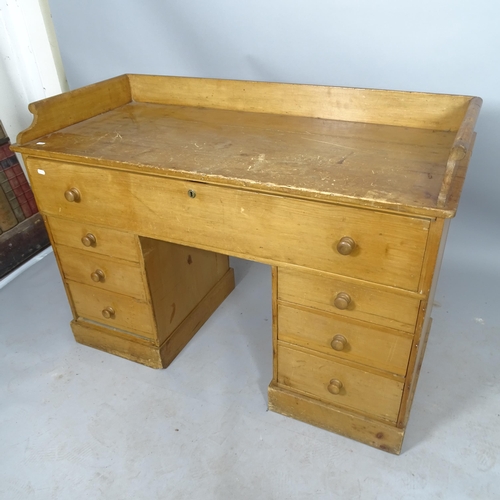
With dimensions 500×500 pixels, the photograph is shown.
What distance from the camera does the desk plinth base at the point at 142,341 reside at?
6.03 feet

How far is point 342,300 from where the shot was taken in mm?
1306

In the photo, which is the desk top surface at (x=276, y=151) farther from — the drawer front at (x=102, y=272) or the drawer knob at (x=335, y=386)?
the drawer knob at (x=335, y=386)

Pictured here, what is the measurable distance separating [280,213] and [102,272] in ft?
2.69

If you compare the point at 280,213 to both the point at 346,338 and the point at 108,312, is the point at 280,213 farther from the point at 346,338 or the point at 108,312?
the point at 108,312

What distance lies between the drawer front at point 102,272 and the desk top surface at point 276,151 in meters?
0.42

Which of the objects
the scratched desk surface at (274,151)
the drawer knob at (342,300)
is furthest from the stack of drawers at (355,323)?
the scratched desk surface at (274,151)

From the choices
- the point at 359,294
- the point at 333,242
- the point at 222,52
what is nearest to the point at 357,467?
the point at 359,294

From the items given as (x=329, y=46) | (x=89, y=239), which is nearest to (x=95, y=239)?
(x=89, y=239)

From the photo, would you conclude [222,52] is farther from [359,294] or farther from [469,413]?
[469,413]

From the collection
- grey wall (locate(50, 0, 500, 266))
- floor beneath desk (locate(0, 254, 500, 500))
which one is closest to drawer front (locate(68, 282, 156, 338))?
floor beneath desk (locate(0, 254, 500, 500))

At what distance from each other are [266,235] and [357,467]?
2.58ft

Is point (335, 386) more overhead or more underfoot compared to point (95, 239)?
more underfoot

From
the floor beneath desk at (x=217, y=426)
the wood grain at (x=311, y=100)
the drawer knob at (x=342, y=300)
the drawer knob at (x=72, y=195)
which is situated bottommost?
the floor beneath desk at (x=217, y=426)

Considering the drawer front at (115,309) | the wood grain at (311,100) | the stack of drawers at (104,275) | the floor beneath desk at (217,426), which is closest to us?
the floor beneath desk at (217,426)
